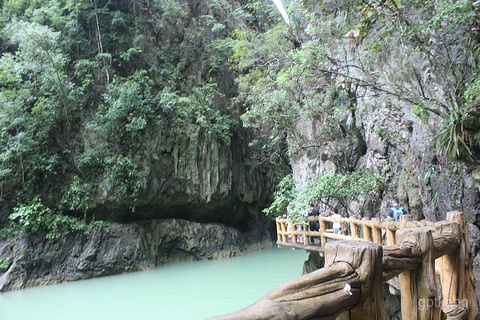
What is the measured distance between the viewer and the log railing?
1.32 m

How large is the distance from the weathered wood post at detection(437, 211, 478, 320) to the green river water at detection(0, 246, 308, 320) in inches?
239

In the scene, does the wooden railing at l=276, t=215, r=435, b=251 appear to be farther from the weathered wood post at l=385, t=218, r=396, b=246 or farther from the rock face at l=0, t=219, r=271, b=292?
the rock face at l=0, t=219, r=271, b=292

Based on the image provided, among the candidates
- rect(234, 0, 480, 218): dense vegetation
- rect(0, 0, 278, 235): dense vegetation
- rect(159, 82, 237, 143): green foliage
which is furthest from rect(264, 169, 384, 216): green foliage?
rect(0, 0, 278, 235): dense vegetation

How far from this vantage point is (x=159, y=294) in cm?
998

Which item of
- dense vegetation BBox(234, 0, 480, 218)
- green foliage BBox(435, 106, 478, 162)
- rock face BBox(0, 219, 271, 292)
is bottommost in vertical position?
rock face BBox(0, 219, 271, 292)

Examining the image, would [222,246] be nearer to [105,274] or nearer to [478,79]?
[105,274]

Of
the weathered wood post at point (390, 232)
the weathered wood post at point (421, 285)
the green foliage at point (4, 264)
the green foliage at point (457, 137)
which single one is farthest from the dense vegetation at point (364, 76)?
the green foliage at point (4, 264)

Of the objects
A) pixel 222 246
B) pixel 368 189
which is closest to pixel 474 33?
pixel 368 189

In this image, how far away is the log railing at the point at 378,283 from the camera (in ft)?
4.33

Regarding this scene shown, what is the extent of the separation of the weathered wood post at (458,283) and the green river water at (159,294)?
239 inches

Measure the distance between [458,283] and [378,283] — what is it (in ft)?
5.50

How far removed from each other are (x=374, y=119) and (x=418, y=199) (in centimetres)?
271

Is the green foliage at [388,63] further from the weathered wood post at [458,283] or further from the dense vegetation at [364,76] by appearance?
the weathered wood post at [458,283]

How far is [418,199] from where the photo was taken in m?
7.89
